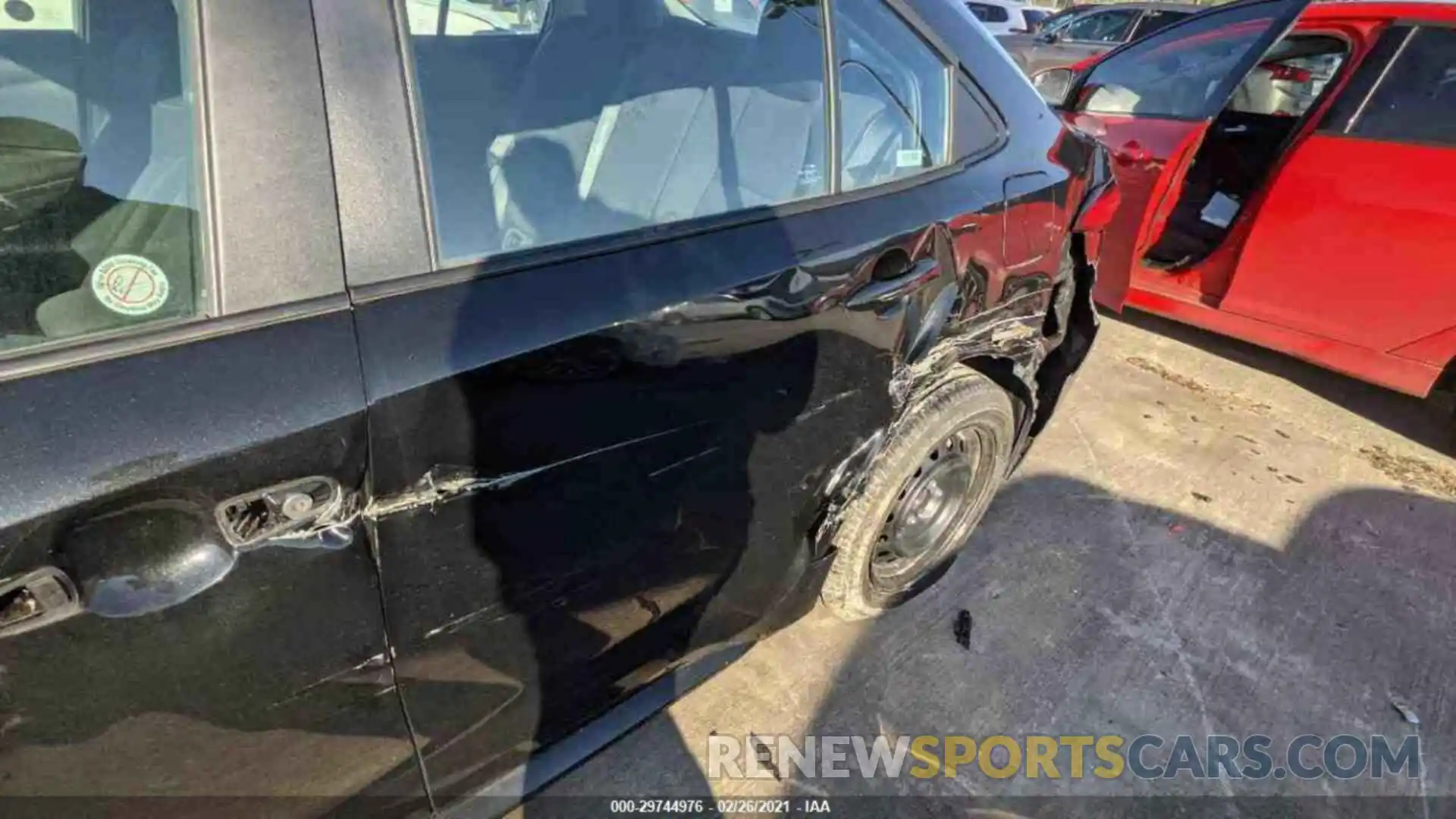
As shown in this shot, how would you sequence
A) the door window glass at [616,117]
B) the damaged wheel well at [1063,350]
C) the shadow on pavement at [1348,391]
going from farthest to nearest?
the shadow on pavement at [1348,391] < the damaged wheel well at [1063,350] < the door window glass at [616,117]

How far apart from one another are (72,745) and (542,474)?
657mm

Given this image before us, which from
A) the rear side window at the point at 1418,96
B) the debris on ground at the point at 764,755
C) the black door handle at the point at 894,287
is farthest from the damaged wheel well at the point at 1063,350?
the rear side window at the point at 1418,96

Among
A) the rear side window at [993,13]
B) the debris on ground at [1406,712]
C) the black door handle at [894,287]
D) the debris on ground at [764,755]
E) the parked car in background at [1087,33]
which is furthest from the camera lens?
the rear side window at [993,13]

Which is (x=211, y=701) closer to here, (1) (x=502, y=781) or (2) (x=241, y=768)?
(2) (x=241, y=768)

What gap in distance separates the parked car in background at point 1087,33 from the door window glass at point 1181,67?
6.97 m

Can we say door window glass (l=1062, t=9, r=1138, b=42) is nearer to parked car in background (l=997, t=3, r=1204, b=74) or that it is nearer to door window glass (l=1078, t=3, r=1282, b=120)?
parked car in background (l=997, t=3, r=1204, b=74)

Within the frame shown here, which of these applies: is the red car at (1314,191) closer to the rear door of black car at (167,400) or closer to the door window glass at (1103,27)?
the rear door of black car at (167,400)

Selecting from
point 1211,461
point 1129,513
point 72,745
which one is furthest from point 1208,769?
point 72,745

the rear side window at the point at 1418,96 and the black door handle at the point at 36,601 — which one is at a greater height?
the rear side window at the point at 1418,96

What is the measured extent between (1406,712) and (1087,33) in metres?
12.4

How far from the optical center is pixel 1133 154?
12.4 feet

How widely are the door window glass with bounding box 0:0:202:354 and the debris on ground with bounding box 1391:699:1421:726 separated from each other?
3.00 meters

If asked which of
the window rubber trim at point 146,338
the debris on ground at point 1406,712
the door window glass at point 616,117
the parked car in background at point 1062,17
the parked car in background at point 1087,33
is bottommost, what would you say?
the debris on ground at point 1406,712

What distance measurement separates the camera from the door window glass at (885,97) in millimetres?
1750
